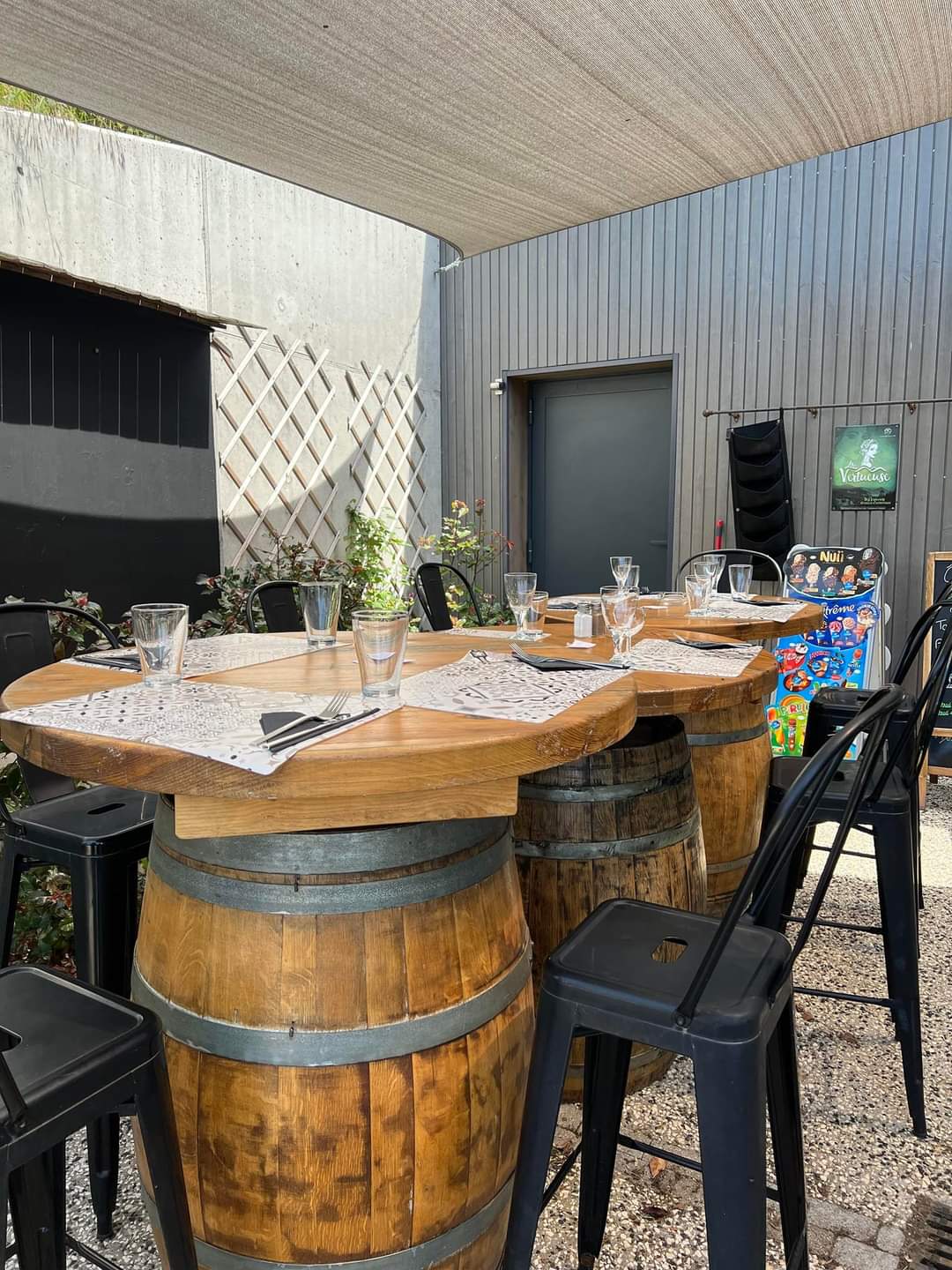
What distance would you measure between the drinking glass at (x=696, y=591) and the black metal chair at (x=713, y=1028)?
3.86ft

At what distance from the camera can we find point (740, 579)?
2.49 meters

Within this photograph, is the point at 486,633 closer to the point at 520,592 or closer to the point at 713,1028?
the point at 520,592

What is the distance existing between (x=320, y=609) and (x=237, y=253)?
2.99m

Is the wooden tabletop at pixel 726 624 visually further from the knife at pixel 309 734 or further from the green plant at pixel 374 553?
the green plant at pixel 374 553

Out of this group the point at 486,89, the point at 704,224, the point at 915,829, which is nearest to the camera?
the point at 486,89

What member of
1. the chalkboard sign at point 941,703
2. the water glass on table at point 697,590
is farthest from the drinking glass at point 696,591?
the chalkboard sign at point 941,703

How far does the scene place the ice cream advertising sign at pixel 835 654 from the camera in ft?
10.7

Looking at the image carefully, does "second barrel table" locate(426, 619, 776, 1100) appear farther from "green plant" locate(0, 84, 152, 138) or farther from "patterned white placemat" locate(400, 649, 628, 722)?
"green plant" locate(0, 84, 152, 138)

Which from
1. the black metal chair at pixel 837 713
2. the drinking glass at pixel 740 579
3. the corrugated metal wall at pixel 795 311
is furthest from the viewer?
the corrugated metal wall at pixel 795 311

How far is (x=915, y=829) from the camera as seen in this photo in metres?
1.75

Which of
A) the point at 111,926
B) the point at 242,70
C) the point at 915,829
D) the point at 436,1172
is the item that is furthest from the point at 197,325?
the point at 436,1172

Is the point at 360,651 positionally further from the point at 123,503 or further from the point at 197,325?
the point at 197,325

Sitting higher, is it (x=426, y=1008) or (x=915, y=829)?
(x=426, y=1008)

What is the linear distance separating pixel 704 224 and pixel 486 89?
3.06 meters
